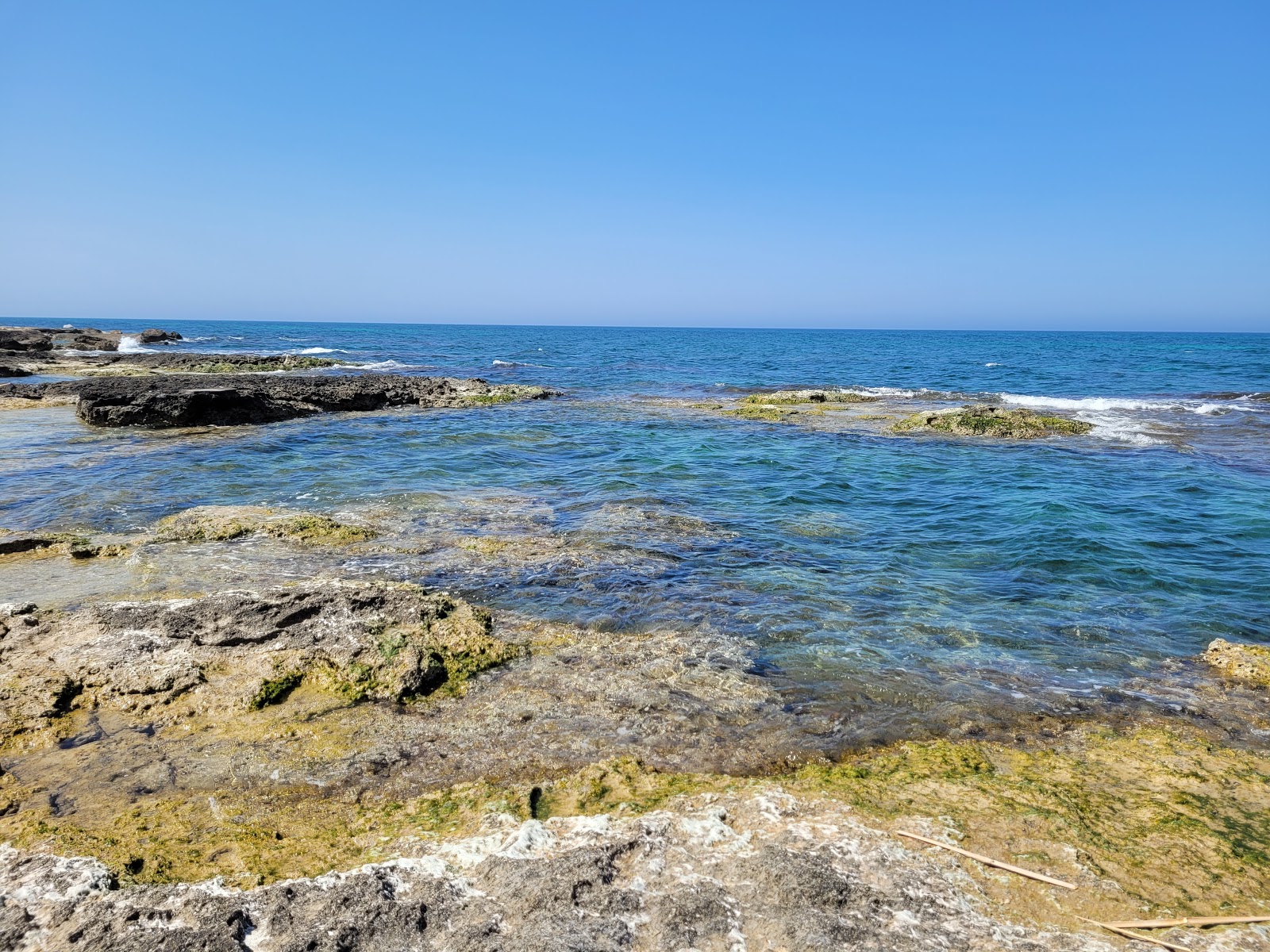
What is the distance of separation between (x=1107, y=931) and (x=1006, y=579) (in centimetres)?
681

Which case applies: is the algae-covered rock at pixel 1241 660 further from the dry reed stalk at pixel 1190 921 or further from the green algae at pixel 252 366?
the green algae at pixel 252 366

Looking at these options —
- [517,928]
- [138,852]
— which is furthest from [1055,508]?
[138,852]

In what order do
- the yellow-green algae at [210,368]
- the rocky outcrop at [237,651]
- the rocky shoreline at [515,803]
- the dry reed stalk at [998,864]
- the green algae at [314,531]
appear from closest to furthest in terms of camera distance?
the rocky shoreline at [515,803]
the dry reed stalk at [998,864]
the rocky outcrop at [237,651]
the green algae at [314,531]
the yellow-green algae at [210,368]

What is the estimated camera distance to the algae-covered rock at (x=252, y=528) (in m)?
10.3

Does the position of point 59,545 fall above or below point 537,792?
above

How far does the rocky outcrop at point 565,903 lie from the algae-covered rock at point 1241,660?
4.79 metres

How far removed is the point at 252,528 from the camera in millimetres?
10523

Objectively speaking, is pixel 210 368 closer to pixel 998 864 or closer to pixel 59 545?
pixel 59 545

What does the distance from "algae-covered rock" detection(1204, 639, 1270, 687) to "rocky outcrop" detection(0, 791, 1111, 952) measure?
479cm

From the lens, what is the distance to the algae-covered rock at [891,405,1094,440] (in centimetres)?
2195

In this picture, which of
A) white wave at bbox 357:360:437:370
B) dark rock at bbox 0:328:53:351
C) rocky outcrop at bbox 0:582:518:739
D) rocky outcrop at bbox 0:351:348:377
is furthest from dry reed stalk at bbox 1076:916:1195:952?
dark rock at bbox 0:328:53:351

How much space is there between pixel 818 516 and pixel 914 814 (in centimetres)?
868

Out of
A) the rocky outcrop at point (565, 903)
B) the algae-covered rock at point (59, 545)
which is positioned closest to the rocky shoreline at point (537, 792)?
the rocky outcrop at point (565, 903)

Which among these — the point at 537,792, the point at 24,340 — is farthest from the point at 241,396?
the point at 24,340
